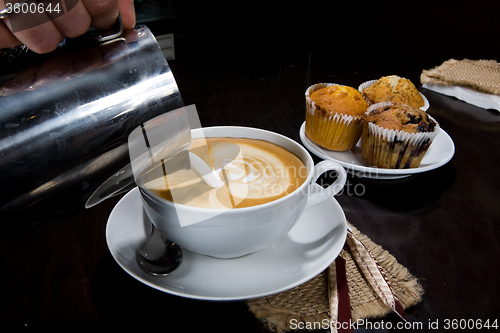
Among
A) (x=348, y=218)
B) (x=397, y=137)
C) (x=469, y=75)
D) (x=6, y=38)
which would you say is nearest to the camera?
(x=6, y=38)

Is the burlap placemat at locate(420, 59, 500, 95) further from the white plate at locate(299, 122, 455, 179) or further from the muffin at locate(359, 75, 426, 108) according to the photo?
the white plate at locate(299, 122, 455, 179)

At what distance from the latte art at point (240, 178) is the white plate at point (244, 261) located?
0.08m

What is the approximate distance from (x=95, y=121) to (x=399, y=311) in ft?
1.40

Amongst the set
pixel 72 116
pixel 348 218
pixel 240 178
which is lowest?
pixel 348 218

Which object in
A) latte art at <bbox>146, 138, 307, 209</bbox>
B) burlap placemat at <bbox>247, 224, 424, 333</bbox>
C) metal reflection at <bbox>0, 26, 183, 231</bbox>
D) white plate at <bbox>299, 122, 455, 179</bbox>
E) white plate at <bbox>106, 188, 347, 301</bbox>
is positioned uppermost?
metal reflection at <bbox>0, 26, 183, 231</bbox>

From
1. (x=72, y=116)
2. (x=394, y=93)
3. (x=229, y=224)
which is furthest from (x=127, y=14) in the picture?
(x=394, y=93)

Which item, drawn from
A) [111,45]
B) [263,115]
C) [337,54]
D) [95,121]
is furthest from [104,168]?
[337,54]

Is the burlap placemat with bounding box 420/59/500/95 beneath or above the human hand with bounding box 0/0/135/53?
beneath

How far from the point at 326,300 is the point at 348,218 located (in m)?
0.20

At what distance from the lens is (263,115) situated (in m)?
1.01

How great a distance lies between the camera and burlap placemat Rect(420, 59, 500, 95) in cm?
114

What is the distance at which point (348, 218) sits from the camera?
61cm

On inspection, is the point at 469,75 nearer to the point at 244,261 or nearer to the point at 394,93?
the point at 394,93

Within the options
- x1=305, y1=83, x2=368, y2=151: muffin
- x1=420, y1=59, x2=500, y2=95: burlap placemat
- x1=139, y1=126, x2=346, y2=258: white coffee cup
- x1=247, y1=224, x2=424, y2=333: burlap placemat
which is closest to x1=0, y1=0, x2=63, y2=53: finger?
x1=139, y1=126, x2=346, y2=258: white coffee cup
